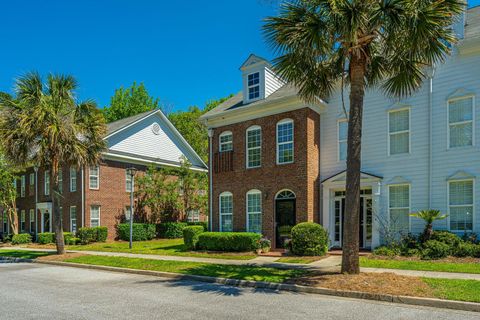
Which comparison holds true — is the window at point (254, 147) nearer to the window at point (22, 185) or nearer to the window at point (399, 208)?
the window at point (399, 208)

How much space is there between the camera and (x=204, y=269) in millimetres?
12492

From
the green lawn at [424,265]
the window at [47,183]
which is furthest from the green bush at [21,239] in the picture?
the green lawn at [424,265]

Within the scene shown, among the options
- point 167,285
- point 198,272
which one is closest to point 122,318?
point 167,285

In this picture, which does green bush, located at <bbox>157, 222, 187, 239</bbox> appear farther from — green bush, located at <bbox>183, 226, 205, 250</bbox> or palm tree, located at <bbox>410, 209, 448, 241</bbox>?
palm tree, located at <bbox>410, 209, 448, 241</bbox>

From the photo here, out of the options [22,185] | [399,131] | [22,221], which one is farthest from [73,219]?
[399,131]

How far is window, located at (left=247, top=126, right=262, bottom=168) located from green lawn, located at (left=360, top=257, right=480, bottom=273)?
7544mm

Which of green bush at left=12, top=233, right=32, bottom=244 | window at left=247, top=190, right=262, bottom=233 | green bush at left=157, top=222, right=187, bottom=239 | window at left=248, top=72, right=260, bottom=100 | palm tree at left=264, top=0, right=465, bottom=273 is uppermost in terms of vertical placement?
window at left=248, top=72, right=260, bottom=100

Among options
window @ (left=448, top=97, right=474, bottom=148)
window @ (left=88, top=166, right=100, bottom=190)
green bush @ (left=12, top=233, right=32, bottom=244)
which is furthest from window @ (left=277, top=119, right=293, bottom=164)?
green bush @ (left=12, top=233, right=32, bottom=244)

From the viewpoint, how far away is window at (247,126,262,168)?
63.1ft

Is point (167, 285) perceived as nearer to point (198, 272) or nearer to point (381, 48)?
point (198, 272)

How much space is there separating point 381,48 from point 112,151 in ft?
67.5

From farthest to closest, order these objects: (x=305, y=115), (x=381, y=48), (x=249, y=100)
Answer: (x=249, y=100) < (x=305, y=115) < (x=381, y=48)

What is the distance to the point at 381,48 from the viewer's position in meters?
11.5

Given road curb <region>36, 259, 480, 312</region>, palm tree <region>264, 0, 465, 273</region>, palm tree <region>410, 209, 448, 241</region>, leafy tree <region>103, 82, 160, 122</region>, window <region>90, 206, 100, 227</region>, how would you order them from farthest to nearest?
1. leafy tree <region>103, 82, 160, 122</region>
2. window <region>90, 206, 100, 227</region>
3. palm tree <region>410, 209, 448, 241</region>
4. palm tree <region>264, 0, 465, 273</region>
5. road curb <region>36, 259, 480, 312</region>
